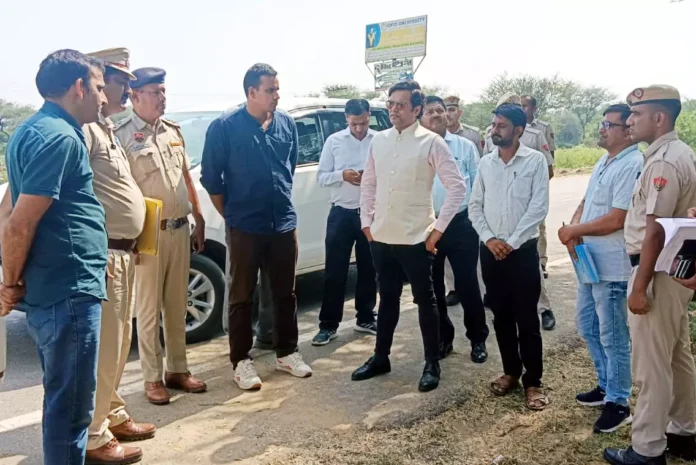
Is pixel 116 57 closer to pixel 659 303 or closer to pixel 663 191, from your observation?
pixel 663 191

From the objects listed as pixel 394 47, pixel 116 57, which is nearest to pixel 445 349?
pixel 116 57

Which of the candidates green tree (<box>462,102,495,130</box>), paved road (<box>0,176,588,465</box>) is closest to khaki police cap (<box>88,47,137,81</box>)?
paved road (<box>0,176,588,465</box>)

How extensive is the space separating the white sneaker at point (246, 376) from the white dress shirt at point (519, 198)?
1787mm

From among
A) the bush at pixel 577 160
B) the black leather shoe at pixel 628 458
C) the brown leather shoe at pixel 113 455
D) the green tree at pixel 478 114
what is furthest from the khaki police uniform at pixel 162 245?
the green tree at pixel 478 114

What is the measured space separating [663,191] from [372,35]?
77.9 ft

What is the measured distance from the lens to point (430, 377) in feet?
14.0

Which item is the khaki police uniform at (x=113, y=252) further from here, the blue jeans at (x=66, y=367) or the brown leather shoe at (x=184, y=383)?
the brown leather shoe at (x=184, y=383)

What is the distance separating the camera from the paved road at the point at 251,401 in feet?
11.5

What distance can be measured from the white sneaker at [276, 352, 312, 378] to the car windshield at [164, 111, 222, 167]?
1872 mm

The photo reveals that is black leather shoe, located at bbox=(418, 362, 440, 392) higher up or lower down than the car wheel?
lower down

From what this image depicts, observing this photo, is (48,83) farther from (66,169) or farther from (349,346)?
(349,346)

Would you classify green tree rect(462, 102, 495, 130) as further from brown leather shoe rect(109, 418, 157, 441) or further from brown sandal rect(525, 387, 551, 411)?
brown leather shoe rect(109, 418, 157, 441)

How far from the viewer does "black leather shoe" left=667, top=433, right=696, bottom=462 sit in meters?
3.24

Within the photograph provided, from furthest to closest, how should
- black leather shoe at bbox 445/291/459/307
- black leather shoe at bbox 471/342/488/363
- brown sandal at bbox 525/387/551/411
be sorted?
1. black leather shoe at bbox 445/291/459/307
2. black leather shoe at bbox 471/342/488/363
3. brown sandal at bbox 525/387/551/411
